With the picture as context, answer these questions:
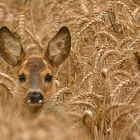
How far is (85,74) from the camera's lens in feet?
28.1

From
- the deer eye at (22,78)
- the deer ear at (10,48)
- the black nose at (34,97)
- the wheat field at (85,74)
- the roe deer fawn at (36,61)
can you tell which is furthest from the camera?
the deer ear at (10,48)

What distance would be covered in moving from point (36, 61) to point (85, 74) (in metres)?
0.79

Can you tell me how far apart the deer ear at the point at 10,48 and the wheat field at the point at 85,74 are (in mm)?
232

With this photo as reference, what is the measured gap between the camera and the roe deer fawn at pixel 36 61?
773 cm

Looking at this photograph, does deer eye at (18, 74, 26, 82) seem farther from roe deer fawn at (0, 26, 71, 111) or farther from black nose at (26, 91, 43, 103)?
black nose at (26, 91, 43, 103)

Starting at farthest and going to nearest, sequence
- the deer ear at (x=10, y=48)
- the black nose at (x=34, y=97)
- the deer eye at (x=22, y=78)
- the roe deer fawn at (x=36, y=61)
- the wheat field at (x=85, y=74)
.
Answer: the deer ear at (x=10, y=48)
the deer eye at (x=22, y=78)
the roe deer fawn at (x=36, y=61)
the black nose at (x=34, y=97)
the wheat field at (x=85, y=74)

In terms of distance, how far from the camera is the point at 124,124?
682 cm

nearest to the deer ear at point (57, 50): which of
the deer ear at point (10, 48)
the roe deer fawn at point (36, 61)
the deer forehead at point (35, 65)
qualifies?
the roe deer fawn at point (36, 61)

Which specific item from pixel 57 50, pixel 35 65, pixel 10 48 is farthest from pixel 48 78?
pixel 10 48

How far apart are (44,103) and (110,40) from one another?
193cm

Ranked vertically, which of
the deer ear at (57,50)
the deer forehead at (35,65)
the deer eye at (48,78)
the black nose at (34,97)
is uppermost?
the deer ear at (57,50)

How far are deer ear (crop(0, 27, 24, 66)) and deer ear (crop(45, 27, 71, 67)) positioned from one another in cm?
34

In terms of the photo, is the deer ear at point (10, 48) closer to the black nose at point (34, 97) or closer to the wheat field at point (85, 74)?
the wheat field at point (85, 74)

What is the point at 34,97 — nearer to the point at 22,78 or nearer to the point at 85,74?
the point at 22,78
